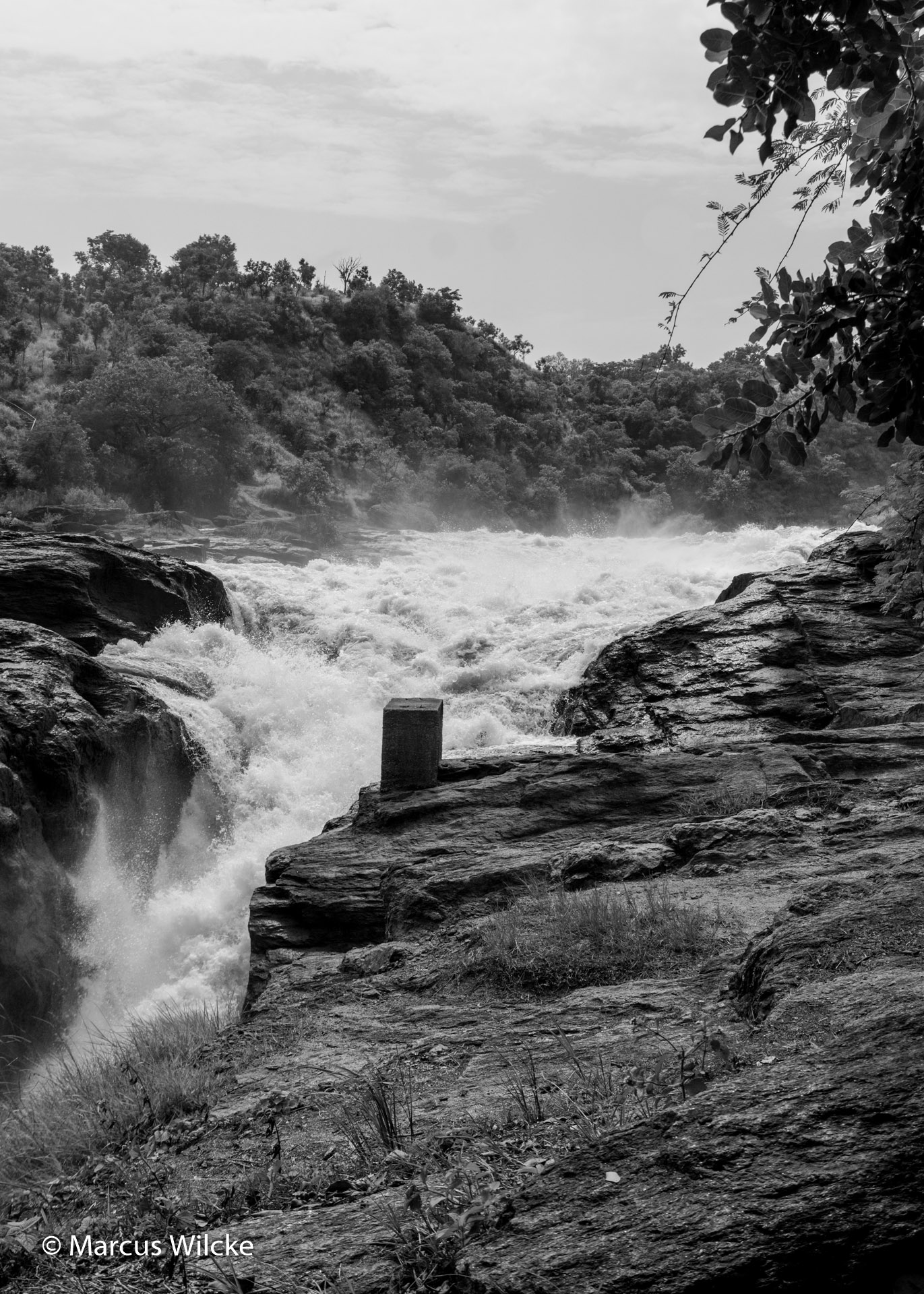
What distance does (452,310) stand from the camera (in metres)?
67.3

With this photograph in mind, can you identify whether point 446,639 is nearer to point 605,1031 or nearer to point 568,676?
point 568,676

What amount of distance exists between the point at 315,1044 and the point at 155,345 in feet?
163

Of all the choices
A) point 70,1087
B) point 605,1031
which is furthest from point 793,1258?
point 70,1087

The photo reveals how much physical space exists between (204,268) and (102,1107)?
6154 centimetres

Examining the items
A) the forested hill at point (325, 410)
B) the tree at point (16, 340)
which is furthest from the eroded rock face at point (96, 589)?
the tree at point (16, 340)

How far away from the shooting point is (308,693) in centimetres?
1767

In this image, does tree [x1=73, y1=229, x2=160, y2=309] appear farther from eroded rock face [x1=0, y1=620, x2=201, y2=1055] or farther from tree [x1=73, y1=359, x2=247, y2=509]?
eroded rock face [x1=0, y1=620, x2=201, y2=1055]

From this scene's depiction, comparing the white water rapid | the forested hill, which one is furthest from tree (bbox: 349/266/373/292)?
the white water rapid

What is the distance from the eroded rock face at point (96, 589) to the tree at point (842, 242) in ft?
47.8

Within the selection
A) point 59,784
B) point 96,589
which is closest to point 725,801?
point 59,784

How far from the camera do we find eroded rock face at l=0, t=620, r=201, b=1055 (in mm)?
10969

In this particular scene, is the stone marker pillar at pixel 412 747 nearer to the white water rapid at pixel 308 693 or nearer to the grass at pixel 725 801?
the grass at pixel 725 801

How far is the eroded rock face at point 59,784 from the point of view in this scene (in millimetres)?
10969

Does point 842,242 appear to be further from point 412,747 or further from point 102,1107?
point 412,747
